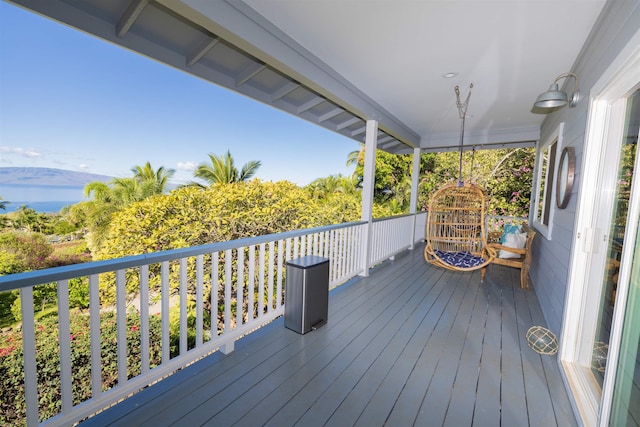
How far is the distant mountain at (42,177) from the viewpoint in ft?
40.5

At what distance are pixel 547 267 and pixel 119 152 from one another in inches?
776

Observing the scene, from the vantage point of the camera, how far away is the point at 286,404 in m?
1.75

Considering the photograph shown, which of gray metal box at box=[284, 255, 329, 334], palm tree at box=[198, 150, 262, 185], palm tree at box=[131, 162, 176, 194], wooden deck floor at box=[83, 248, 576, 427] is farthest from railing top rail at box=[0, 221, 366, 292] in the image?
palm tree at box=[131, 162, 176, 194]

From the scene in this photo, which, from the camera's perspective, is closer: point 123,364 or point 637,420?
point 637,420

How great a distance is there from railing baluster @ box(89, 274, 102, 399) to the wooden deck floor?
218 millimetres

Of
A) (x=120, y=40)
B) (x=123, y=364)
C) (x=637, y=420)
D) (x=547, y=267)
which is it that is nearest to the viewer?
(x=637, y=420)

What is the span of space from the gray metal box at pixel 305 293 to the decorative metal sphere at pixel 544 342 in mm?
1795

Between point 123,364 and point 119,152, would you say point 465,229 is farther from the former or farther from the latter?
point 119,152

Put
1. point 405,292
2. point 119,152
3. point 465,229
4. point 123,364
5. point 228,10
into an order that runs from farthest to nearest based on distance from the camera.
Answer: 1. point 119,152
2. point 465,229
3. point 405,292
4. point 228,10
5. point 123,364

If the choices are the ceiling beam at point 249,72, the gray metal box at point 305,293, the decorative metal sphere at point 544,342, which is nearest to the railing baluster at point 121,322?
the gray metal box at point 305,293

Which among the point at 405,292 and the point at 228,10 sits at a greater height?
the point at 228,10

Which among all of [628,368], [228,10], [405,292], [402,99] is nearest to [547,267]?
[405,292]

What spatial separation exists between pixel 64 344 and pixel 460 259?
14.3ft

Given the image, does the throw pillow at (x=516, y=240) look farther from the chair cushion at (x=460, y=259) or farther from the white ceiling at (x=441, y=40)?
the white ceiling at (x=441, y=40)
